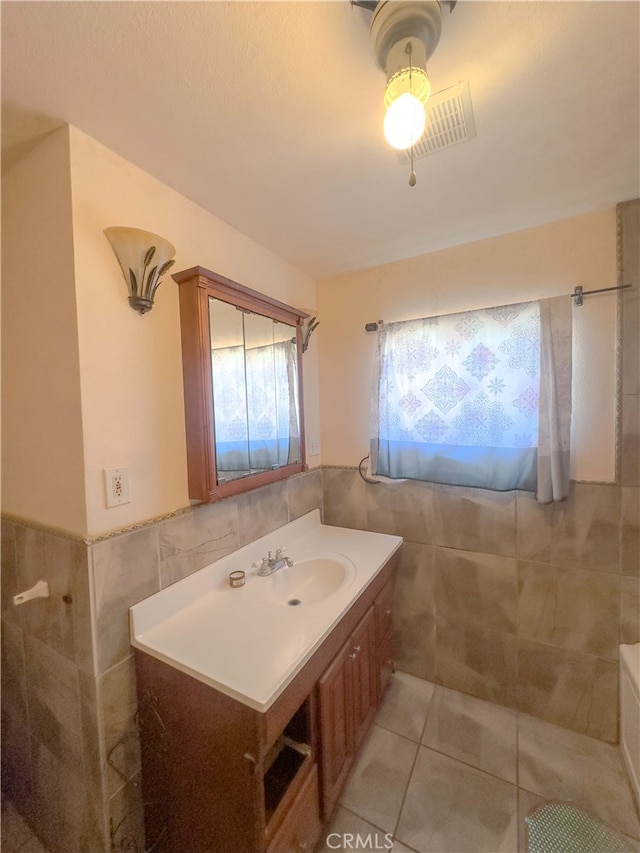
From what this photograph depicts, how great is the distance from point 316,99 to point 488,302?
3.71 feet

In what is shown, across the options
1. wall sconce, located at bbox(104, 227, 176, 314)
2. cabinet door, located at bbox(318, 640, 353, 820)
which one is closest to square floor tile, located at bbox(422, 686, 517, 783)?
cabinet door, located at bbox(318, 640, 353, 820)

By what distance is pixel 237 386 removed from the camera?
1369 mm

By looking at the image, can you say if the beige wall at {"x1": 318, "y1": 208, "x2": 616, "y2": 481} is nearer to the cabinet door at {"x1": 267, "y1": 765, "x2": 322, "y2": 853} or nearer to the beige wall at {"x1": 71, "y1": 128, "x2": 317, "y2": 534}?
the beige wall at {"x1": 71, "y1": 128, "x2": 317, "y2": 534}

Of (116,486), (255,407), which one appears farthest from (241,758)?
(255,407)

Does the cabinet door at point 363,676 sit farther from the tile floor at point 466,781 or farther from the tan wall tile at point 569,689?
the tan wall tile at point 569,689

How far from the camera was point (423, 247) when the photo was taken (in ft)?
5.46

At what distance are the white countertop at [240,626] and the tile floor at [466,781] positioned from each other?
794mm

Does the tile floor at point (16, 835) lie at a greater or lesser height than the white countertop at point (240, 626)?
lesser

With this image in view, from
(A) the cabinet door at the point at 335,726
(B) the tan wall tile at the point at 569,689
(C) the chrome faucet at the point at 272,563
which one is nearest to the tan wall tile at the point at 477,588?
(B) the tan wall tile at the point at 569,689

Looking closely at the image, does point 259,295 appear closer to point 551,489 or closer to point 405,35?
point 405,35

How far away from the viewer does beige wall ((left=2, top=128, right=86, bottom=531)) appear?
0.95 m

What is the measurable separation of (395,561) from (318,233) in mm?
1718

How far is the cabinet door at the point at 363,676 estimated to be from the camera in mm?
1279

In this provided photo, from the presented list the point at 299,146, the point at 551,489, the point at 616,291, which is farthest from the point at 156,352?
the point at 616,291
